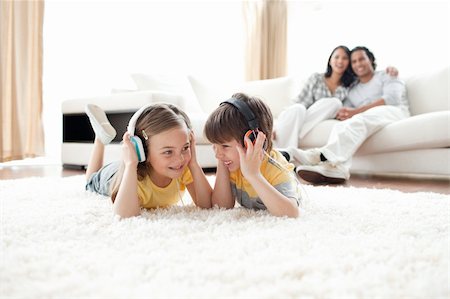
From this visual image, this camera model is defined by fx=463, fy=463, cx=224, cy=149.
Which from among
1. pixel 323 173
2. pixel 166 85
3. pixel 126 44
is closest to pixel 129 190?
pixel 323 173

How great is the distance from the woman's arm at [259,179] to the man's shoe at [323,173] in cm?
135

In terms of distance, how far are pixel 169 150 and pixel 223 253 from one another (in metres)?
0.55

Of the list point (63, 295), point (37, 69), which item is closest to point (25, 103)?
point (37, 69)

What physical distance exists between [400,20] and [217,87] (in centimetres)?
218

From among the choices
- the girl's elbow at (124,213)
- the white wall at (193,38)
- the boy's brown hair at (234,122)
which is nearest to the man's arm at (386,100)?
the white wall at (193,38)

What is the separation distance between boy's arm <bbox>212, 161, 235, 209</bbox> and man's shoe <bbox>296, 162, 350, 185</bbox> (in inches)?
47.1

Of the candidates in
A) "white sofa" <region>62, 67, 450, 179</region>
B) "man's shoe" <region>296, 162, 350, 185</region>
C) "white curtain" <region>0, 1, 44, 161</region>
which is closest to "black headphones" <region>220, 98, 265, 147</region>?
"man's shoe" <region>296, 162, 350, 185</region>

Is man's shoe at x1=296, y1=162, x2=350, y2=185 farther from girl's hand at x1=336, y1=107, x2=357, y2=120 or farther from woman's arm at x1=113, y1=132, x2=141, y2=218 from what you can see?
woman's arm at x1=113, y1=132, x2=141, y2=218

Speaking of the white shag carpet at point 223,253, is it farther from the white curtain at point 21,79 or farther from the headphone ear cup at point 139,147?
the white curtain at point 21,79

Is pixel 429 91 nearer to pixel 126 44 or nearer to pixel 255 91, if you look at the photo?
pixel 255 91

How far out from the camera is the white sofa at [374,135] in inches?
114

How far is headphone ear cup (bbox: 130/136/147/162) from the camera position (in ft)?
4.60

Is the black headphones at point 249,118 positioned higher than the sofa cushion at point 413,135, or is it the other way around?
the black headphones at point 249,118

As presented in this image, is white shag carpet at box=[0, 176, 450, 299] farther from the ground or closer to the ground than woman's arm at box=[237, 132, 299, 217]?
closer to the ground
